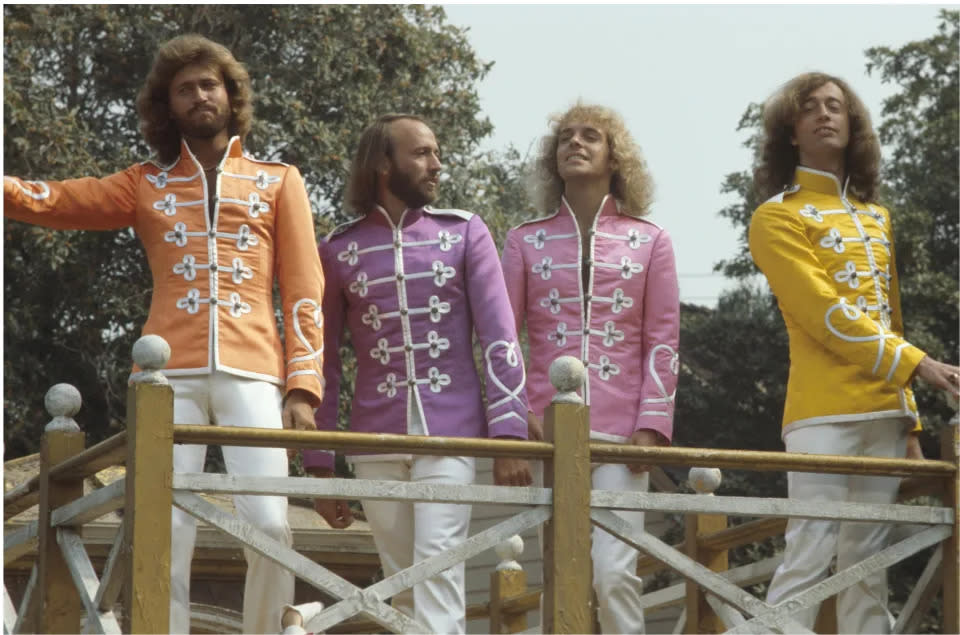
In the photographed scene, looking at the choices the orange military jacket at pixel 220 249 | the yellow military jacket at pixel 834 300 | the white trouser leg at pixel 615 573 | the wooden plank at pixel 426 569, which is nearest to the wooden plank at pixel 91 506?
the orange military jacket at pixel 220 249

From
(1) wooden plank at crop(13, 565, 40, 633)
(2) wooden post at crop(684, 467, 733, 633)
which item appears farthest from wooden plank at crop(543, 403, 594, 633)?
(2) wooden post at crop(684, 467, 733, 633)

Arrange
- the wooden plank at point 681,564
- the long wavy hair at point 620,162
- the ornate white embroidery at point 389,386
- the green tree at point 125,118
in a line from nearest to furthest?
the wooden plank at point 681,564, the ornate white embroidery at point 389,386, the long wavy hair at point 620,162, the green tree at point 125,118

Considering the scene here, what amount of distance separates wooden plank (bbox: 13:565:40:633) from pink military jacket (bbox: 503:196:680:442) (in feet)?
6.06

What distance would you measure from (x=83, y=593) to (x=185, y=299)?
1.05 m

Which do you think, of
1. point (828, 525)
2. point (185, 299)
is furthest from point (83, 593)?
point (828, 525)

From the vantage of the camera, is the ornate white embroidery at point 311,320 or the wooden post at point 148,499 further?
the ornate white embroidery at point 311,320

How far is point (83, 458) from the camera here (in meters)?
5.34

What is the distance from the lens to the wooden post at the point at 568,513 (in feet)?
16.6

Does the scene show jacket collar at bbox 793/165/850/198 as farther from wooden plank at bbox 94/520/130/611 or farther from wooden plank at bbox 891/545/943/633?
wooden plank at bbox 94/520/130/611

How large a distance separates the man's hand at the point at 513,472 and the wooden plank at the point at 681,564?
0.43 meters

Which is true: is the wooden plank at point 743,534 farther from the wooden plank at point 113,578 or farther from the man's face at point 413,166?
the wooden plank at point 113,578

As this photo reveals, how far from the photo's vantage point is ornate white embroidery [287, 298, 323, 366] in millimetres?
5586

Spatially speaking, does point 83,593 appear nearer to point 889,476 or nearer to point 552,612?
point 552,612

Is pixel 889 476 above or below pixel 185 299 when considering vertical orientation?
below
